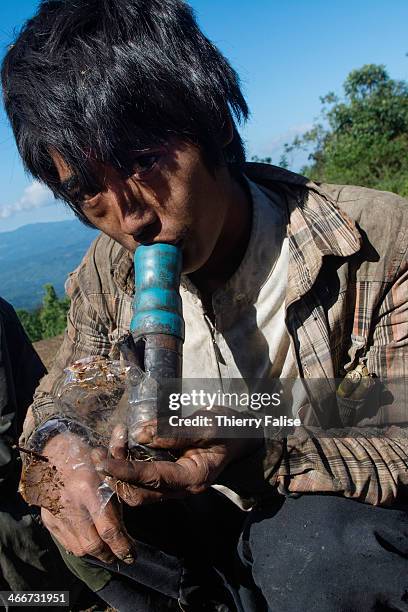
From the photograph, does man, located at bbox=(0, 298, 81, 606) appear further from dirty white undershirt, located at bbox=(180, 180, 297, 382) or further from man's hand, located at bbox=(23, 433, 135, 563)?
dirty white undershirt, located at bbox=(180, 180, 297, 382)

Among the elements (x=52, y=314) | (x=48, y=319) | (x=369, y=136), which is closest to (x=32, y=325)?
(x=48, y=319)

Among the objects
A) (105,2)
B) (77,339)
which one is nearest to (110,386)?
(77,339)

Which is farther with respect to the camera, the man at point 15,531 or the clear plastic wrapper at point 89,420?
the man at point 15,531

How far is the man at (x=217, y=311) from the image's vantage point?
5.51 feet

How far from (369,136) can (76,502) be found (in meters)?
13.3

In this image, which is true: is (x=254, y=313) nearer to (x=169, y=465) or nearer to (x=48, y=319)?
(x=169, y=465)

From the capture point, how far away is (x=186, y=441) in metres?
1.64

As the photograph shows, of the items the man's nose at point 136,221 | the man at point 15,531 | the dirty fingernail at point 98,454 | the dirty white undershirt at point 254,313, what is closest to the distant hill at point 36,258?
the man at point 15,531

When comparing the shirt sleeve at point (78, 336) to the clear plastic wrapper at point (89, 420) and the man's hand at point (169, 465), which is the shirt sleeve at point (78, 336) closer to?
the clear plastic wrapper at point (89, 420)

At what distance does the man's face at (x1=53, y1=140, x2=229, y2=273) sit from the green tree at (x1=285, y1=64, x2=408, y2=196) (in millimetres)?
9599

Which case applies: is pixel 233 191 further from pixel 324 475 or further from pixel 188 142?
pixel 324 475

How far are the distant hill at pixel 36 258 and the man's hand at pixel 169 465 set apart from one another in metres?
36.2

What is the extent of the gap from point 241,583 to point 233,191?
1.33 metres

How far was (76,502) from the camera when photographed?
174cm
